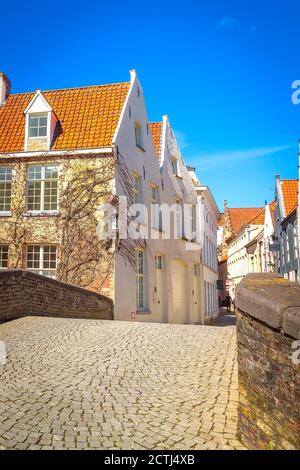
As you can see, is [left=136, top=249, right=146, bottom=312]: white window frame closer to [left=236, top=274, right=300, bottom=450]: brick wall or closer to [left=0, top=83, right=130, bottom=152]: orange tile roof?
[left=0, top=83, right=130, bottom=152]: orange tile roof

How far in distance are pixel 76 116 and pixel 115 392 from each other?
14.9 metres

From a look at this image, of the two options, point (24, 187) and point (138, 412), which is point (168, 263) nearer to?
point (24, 187)

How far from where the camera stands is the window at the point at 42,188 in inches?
651

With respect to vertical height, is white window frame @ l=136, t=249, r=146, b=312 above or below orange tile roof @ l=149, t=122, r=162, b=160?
below

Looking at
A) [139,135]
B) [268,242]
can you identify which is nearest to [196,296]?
[139,135]

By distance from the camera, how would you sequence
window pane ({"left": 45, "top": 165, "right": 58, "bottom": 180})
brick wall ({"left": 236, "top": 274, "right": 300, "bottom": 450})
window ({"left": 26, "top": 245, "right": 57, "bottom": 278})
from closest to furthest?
1. brick wall ({"left": 236, "top": 274, "right": 300, "bottom": 450})
2. window ({"left": 26, "top": 245, "right": 57, "bottom": 278})
3. window pane ({"left": 45, "top": 165, "right": 58, "bottom": 180})

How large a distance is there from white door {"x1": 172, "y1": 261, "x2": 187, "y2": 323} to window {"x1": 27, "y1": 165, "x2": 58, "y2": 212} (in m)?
8.63

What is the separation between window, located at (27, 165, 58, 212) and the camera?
54.3 feet

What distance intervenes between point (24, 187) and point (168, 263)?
831cm

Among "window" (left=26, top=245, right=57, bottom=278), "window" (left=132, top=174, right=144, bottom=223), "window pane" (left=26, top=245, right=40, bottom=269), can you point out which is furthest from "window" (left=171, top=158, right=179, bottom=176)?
"window pane" (left=26, top=245, right=40, bottom=269)

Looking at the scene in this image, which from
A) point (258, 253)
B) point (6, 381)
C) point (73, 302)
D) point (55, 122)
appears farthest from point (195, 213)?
point (6, 381)

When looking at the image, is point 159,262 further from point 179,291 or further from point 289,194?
point 289,194

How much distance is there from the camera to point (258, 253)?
45656 millimetres

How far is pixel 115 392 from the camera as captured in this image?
216 inches
